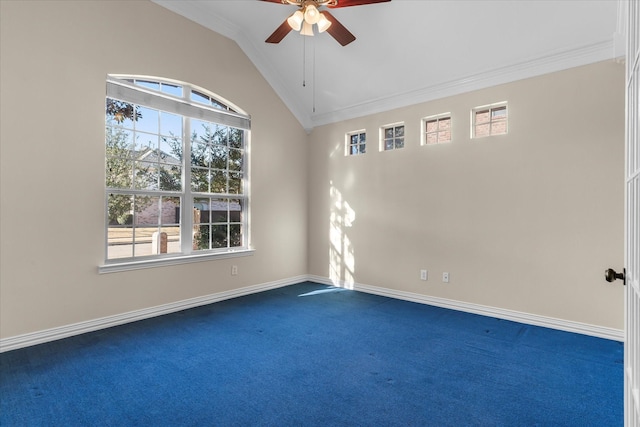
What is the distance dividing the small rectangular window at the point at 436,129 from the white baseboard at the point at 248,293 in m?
2.02

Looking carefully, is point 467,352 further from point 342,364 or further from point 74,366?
point 74,366

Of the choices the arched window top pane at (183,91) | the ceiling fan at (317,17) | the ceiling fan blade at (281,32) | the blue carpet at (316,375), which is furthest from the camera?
the arched window top pane at (183,91)

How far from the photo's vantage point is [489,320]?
148 inches

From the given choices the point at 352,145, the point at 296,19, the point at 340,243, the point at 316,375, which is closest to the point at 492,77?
the point at 352,145

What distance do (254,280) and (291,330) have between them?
1.68 meters

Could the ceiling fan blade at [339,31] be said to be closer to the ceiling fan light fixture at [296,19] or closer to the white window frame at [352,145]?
the ceiling fan light fixture at [296,19]

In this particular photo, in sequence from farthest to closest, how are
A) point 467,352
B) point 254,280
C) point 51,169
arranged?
point 254,280
point 51,169
point 467,352

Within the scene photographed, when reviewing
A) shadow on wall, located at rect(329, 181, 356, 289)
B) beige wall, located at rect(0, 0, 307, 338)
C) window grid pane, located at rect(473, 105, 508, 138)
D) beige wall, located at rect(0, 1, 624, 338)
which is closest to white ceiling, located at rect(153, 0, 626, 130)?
beige wall, located at rect(0, 1, 624, 338)

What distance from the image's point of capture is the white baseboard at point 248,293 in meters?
3.06

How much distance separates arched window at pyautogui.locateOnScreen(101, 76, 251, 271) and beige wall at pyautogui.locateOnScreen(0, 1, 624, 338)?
17 cm

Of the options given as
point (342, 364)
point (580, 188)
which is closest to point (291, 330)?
point (342, 364)

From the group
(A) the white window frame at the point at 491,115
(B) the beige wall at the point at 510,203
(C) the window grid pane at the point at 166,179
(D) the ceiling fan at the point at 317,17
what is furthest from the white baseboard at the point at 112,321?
(A) the white window frame at the point at 491,115

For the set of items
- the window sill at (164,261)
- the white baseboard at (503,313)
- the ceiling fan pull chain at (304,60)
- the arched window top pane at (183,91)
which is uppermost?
the ceiling fan pull chain at (304,60)

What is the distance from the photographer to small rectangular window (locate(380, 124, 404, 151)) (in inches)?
186
